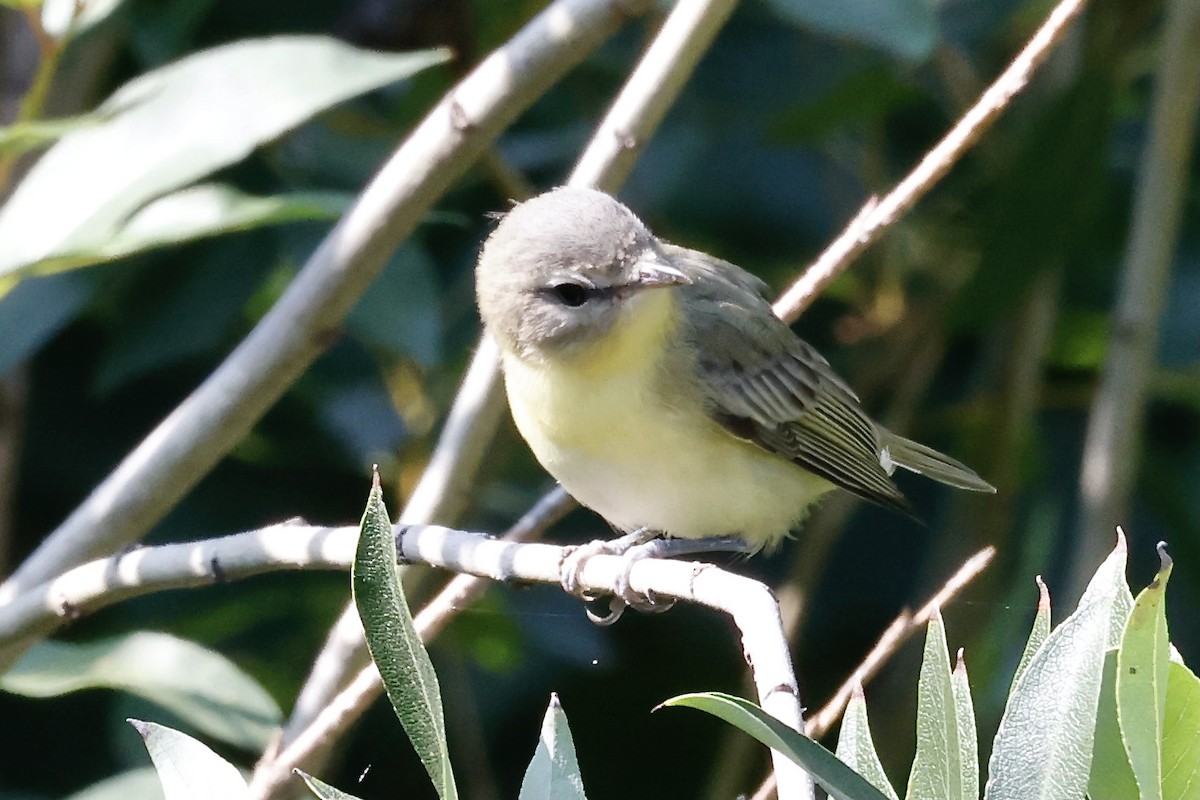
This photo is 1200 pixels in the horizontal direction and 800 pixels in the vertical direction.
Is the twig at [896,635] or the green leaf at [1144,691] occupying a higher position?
the green leaf at [1144,691]

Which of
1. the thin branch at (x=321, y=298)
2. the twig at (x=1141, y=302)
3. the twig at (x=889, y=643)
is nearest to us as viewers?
the twig at (x=889, y=643)

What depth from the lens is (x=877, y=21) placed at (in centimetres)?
245

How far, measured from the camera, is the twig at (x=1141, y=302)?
2.86 metres

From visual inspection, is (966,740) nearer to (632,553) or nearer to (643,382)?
(632,553)

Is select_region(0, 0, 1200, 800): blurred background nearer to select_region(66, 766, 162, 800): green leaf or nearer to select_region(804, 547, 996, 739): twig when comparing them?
select_region(66, 766, 162, 800): green leaf

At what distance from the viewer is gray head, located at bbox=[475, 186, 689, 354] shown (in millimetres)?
2367

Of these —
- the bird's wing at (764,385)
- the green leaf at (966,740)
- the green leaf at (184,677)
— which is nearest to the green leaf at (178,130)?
the green leaf at (184,677)

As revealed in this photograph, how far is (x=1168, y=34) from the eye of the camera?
115 inches

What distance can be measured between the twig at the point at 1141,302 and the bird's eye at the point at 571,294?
1.15m

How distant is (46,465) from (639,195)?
58.5 inches

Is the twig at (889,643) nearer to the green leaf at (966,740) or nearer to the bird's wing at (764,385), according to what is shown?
the green leaf at (966,740)

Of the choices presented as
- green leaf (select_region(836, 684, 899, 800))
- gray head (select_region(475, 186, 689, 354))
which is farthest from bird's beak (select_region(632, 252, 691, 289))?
green leaf (select_region(836, 684, 899, 800))

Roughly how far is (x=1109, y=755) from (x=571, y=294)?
4.84 ft

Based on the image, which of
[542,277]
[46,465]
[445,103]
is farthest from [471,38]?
[46,465]
